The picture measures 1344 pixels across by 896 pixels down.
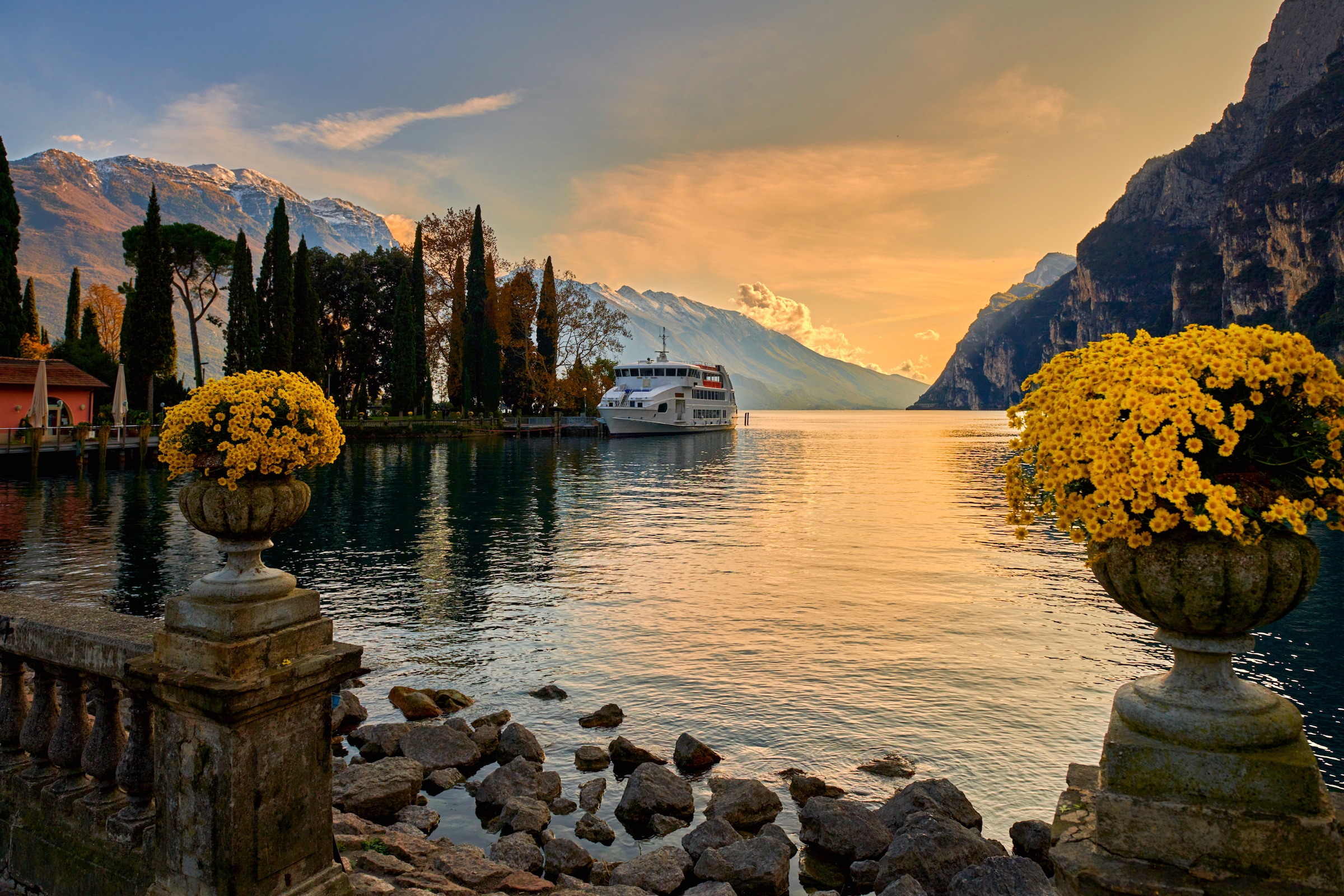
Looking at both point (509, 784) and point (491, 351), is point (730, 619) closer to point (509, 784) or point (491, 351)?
point (509, 784)

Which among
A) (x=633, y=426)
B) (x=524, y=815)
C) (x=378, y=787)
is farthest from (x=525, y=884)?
(x=633, y=426)

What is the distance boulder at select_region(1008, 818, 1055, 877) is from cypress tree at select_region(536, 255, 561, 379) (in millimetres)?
80820

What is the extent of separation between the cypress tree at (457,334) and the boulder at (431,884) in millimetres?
75889

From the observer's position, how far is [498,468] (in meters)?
47.0

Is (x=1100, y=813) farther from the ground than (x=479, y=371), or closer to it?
closer to it

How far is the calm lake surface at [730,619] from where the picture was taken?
32.0 ft

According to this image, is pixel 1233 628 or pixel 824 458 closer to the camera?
pixel 1233 628

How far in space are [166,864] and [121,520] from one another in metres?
25.9

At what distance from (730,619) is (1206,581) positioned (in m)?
12.7

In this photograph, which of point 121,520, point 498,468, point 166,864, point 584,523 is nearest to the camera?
point 166,864

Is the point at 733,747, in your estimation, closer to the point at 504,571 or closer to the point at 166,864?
the point at 166,864

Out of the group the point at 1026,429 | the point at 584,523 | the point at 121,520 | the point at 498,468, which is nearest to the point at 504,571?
the point at 584,523

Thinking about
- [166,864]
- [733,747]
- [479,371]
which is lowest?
[733,747]

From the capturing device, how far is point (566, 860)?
692 cm
